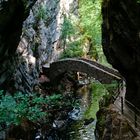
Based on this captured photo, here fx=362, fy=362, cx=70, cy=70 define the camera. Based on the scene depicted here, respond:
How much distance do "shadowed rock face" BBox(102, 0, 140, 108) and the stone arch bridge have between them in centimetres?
782

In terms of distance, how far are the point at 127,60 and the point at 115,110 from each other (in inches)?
92.5

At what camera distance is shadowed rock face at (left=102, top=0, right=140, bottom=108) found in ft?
46.2

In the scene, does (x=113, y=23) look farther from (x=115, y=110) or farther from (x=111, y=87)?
(x=111, y=87)

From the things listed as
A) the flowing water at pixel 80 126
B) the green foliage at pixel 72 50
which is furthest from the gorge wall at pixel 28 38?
the flowing water at pixel 80 126

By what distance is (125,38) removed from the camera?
15305 millimetres

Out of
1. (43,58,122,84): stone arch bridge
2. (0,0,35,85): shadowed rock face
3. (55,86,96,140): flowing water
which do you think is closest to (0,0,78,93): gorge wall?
(0,0,35,85): shadowed rock face

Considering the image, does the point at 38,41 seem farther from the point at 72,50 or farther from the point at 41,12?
the point at 72,50

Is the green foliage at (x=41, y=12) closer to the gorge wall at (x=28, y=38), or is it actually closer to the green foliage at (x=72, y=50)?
the gorge wall at (x=28, y=38)

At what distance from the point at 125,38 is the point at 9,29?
7.06 m

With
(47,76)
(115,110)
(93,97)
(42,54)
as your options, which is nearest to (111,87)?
(115,110)

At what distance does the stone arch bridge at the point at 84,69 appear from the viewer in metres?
28.5

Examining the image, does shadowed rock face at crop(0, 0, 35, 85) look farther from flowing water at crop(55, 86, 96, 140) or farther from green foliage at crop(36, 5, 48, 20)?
green foliage at crop(36, 5, 48, 20)

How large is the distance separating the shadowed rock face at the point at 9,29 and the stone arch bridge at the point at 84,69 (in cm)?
826

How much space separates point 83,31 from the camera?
145 ft
